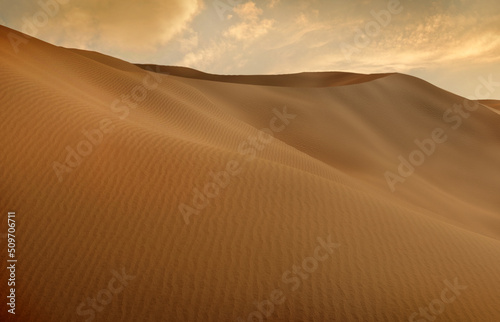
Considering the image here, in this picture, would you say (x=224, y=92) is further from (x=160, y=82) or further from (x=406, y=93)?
(x=406, y=93)

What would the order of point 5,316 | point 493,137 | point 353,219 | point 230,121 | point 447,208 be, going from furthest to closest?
point 493,137 → point 230,121 → point 447,208 → point 353,219 → point 5,316

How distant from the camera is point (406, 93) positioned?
25.4 metres

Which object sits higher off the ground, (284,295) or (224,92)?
(224,92)

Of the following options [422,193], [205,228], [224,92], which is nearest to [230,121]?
[224,92]

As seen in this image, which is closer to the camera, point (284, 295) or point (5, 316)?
point (5, 316)

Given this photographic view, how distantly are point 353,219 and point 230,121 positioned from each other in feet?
31.0

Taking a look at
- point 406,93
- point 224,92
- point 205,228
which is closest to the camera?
Result: point 205,228

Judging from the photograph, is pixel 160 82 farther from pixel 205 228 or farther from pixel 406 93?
pixel 406 93

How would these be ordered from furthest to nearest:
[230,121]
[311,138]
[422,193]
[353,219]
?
[311,138] → [230,121] → [422,193] → [353,219]

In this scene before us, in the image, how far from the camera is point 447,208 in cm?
1123

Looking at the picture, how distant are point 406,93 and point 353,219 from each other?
74.0 ft

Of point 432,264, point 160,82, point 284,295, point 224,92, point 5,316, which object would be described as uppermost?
point 224,92

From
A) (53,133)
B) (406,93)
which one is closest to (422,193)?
(53,133)

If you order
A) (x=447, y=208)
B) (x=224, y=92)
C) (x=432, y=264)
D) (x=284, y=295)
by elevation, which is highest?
(x=224, y=92)
